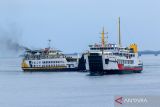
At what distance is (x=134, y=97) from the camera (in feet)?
43.3

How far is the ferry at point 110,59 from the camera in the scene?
277ft

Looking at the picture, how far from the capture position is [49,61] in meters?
104


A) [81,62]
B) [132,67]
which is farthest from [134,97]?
[81,62]

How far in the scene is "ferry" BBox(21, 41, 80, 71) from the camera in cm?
10388

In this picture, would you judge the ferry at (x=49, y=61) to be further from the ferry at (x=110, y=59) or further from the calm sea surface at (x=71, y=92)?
the ferry at (x=110, y=59)

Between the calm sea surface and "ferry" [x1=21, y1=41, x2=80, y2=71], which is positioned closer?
the calm sea surface

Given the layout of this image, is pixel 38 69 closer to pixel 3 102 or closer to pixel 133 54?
pixel 133 54

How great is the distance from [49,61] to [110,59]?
68.7 ft

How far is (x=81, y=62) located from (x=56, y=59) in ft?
16.2

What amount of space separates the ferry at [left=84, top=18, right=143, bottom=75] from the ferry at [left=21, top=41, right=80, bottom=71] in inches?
474

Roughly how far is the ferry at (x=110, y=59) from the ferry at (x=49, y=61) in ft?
39.5

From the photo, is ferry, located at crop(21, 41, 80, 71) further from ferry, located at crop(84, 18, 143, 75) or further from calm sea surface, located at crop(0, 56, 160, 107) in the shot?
ferry, located at crop(84, 18, 143, 75)

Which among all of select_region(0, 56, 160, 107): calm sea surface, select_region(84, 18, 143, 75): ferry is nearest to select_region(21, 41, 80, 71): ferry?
select_region(0, 56, 160, 107): calm sea surface

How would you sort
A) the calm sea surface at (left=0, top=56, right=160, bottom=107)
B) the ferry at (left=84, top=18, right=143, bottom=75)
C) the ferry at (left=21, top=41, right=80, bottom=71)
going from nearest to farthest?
the calm sea surface at (left=0, top=56, right=160, bottom=107)
the ferry at (left=84, top=18, right=143, bottom=75)
the ferry at (left=21, top=41, right=80, bottom=71)
